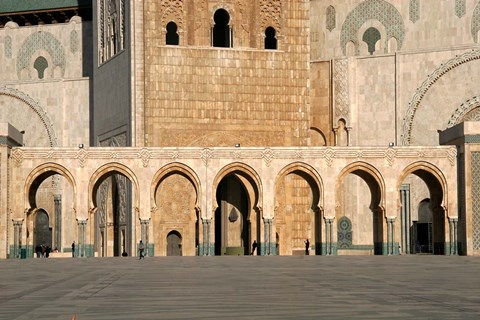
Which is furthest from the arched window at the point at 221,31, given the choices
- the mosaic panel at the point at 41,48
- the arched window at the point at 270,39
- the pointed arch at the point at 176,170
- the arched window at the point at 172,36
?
the mosaic panel at the point at 41,48

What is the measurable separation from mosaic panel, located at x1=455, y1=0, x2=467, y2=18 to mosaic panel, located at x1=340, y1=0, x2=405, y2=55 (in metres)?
2.54

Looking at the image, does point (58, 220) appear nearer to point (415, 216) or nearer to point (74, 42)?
point (74, 42)

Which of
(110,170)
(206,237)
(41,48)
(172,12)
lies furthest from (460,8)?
(41,48)

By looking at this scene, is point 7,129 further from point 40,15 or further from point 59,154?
point 40,15

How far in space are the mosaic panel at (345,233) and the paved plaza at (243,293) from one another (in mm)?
18715

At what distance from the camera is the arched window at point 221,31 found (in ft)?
158

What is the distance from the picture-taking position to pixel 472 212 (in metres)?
41.1

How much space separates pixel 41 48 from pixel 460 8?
1957 cm

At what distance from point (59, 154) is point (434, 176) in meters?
13.2

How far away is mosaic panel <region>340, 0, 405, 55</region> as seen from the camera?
163 ft

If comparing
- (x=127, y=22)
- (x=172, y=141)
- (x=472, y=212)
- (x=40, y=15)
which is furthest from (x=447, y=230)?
(x=40, y=15)

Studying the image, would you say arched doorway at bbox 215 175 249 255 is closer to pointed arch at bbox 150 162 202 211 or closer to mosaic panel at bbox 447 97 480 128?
pointed arch at bbox 150 162 202 211

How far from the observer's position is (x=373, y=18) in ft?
164

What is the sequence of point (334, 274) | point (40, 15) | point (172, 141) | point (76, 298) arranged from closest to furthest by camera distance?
point (76, 298) → point (334, 274) → point (172, 141) → point (40, 15)
